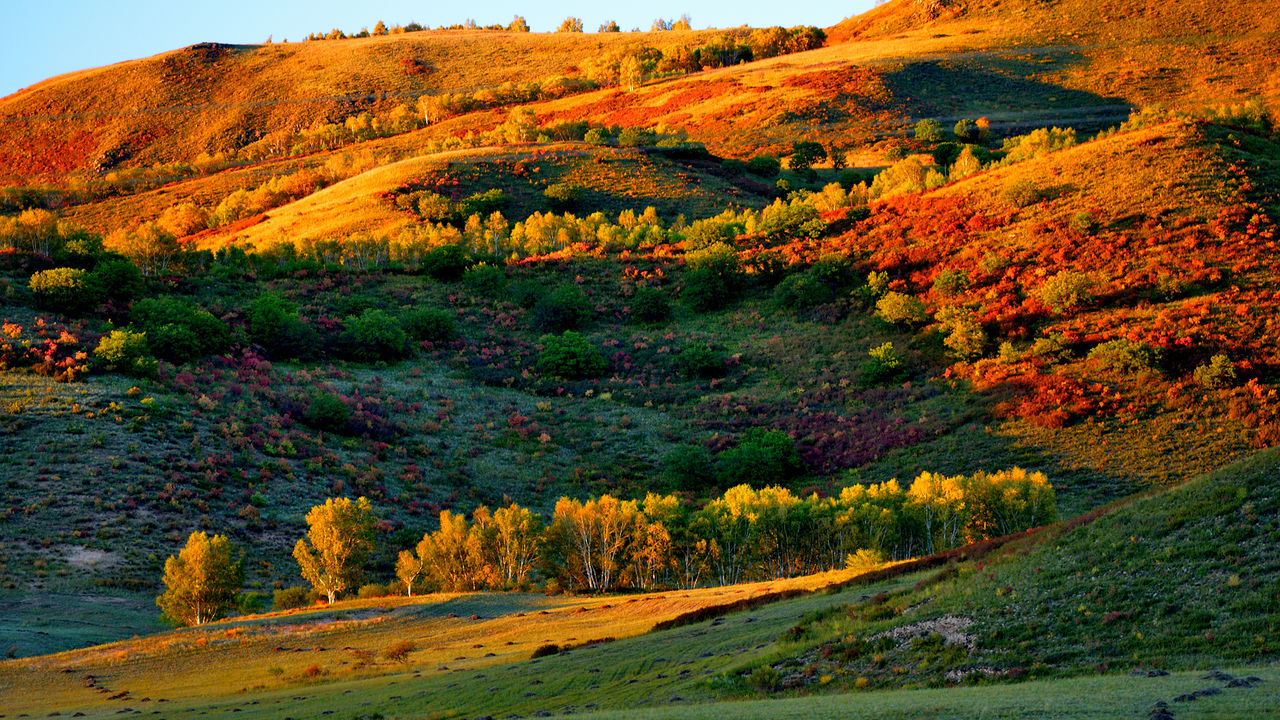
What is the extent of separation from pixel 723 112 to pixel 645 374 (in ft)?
286

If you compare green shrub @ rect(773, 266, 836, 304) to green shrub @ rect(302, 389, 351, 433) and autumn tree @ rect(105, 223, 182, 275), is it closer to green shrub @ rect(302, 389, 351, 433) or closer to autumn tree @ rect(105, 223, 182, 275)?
green shrub @ rect(302, 389, 351, 433)

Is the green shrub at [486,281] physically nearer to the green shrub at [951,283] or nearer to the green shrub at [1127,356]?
the green shrub at [951,283]

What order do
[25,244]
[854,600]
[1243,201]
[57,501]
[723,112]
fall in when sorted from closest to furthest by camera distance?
[854,600], [57,501], [1243,201], [25,244], [723,112]

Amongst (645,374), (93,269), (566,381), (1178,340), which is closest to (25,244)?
(93,269)

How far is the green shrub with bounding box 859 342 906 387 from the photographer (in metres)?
75.4

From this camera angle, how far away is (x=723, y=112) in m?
159

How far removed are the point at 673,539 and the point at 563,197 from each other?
84.7m

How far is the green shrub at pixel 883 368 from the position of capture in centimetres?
7538

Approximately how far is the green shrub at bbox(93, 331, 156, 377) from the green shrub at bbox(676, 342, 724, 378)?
42.9 m

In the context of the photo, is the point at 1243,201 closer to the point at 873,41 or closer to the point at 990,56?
the point at 990,56

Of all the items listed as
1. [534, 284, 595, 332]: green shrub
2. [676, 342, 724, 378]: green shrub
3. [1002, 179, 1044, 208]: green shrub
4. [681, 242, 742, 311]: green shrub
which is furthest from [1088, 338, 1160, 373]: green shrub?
[534, 284, 595, 332]: green shrub

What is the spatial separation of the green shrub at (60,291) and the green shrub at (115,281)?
921 millimetres

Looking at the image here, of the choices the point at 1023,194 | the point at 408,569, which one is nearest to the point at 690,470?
the point at 408,569

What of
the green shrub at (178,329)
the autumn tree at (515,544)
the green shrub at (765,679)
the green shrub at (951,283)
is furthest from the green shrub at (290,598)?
the green shrub at (951,283)
